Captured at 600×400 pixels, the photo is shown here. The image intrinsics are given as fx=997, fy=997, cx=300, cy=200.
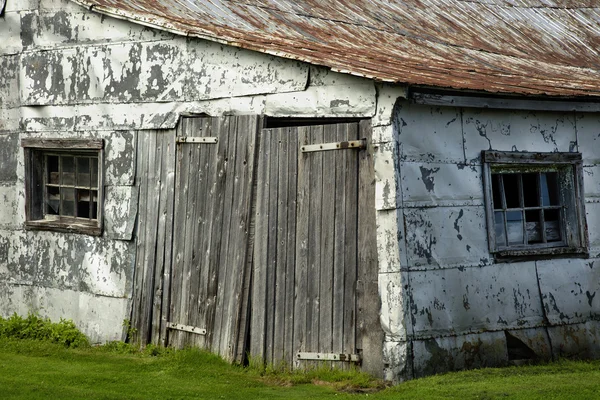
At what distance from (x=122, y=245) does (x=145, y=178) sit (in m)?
0.76

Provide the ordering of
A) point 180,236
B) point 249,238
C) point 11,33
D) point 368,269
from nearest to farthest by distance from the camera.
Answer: point 368,269, point 249,238, point 180,236, point 11,33

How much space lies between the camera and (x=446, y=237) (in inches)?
338

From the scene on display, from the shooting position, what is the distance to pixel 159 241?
995 cm

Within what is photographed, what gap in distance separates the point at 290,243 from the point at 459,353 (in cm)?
177

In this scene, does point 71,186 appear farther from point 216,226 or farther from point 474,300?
point 474,300

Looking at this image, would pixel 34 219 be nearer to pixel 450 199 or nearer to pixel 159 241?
pixel 159 241

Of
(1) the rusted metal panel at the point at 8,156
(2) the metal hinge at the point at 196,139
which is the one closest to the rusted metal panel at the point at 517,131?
(2) the metal hinge at the point at 196,139

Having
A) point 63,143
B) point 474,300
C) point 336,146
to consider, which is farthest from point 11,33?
point 474,300

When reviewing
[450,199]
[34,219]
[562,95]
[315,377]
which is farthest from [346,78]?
[34,219]

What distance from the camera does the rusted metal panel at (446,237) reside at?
27.5 ft

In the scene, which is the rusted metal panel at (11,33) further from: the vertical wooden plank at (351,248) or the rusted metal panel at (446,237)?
the rusted metal panel at (446,237)

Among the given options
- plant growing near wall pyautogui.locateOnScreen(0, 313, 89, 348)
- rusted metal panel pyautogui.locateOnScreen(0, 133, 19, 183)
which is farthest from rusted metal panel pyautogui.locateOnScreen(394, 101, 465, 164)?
rusted metal panel pyautogui.locateOnScreen(0, 133, 19, 183)

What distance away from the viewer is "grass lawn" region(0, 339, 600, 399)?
303 inches

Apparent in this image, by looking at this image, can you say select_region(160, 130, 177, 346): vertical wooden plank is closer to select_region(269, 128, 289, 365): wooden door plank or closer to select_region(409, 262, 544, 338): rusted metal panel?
select_region(269, 128, 289, 365): wooden door plank
